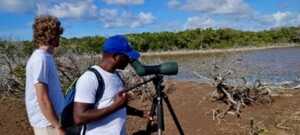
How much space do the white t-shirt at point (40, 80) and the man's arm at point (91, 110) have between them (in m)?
0.76

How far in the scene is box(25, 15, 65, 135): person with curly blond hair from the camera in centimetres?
413

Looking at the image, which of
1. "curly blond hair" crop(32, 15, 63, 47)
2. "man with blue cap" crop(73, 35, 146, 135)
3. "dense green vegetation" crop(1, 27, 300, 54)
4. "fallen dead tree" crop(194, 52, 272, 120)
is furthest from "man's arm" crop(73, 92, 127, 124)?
"dense green vegetation" crop(1, 27, 300, 54)

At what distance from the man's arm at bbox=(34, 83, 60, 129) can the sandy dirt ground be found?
3.55 m

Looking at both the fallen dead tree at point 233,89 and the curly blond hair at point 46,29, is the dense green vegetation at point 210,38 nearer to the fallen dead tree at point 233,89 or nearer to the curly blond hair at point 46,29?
the fallen dead tree at point 233,89

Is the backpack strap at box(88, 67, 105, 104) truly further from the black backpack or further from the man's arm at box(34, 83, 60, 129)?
the man's arm at box(34, 83, 60, 129)

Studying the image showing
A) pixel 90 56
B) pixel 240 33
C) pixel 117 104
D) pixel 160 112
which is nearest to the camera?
pixel 117 104

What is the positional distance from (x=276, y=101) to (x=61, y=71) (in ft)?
12.7

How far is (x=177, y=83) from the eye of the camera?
10.7 m

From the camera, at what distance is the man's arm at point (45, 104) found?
13.5ft

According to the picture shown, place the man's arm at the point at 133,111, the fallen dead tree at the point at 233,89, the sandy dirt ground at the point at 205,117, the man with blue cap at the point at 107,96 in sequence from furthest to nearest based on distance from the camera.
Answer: the fallen dead tree at the point at 233,89, the sandy dirt ground at the point at 205,117, the man's arm at the point at 133,111, the man with blue cap at the point at 107,96

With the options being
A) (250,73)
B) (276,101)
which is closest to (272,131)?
(276,101)

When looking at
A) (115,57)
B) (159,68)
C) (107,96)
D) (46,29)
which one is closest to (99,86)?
(107,96)

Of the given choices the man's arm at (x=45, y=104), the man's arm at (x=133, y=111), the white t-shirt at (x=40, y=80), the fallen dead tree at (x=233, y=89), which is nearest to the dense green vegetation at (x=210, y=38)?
the fallen dead tree at (x=233, y=89)

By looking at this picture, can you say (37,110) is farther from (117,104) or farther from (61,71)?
(61,71)
